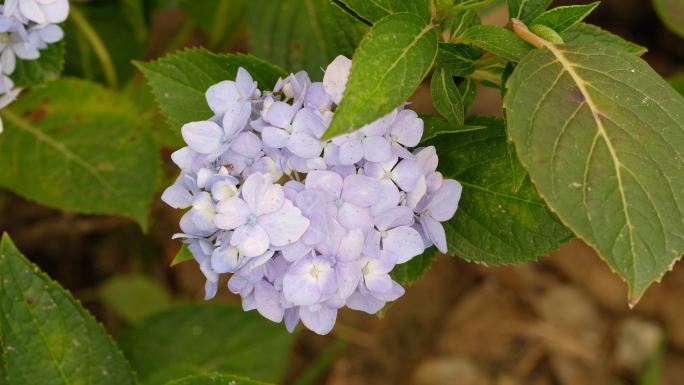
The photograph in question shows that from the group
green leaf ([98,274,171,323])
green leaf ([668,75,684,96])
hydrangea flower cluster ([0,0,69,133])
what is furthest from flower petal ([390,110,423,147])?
green leaf ([98,274,171,323])

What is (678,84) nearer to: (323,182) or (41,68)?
(323,182)

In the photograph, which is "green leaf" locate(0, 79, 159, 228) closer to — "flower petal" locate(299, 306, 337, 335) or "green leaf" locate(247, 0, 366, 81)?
"green leaf" locate(247, 0, 366, 81)

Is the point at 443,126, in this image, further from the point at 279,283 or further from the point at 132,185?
the point at 132,185

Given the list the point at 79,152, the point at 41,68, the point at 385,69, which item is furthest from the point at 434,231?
the point at 79,152

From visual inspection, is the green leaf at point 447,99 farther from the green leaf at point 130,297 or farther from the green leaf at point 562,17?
→ the green leaf at point 130,297

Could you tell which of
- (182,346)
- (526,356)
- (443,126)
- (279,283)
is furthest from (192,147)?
(526,356)

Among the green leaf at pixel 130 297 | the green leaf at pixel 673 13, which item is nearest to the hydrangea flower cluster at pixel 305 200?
the green leaf at pixel 673 13
